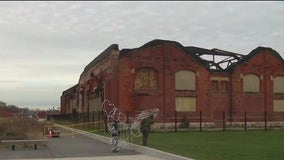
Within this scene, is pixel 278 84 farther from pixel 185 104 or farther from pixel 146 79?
pixel 146 79

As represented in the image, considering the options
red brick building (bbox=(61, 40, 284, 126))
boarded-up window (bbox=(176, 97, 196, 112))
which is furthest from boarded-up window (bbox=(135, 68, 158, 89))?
boarded-up window (bbox=(176, 97, 196, 112))

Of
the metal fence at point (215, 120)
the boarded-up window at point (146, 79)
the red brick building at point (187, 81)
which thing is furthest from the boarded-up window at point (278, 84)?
the boarded-up window at point (146, 79)

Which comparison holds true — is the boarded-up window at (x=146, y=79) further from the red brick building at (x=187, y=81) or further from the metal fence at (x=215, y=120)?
the metal fence at (x=215, y=120)

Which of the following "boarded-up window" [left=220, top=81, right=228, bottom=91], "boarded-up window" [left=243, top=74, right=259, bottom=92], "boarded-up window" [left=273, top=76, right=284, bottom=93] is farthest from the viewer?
"boarded-up window" [left=273, top=76, right=284, bottom=93]

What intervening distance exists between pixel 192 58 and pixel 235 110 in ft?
22.8

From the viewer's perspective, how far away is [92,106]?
53906mm

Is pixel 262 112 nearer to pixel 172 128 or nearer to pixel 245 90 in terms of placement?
pixel 245 90

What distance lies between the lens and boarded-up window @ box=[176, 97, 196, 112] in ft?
148

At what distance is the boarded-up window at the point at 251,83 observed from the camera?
161 ft

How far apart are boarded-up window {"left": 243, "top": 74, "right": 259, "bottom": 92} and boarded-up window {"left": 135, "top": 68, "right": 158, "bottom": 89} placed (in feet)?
33.4

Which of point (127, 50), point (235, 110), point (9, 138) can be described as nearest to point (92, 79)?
point (127, 50)

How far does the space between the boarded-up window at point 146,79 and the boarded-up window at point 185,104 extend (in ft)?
9.13

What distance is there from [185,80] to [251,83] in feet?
26.2

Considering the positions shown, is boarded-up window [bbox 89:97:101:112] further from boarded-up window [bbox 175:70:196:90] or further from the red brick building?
boarded-up window [bbox 175:70:196:90]
